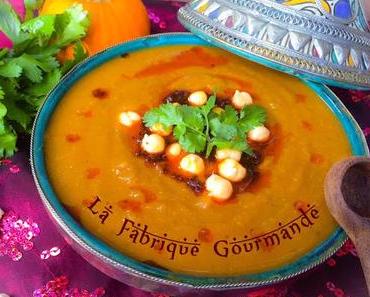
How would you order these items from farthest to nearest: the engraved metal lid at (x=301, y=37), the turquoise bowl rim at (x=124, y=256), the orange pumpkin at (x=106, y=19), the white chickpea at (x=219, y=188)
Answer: the orange pumpkin at (x=106, y=19), the engraved metal lid at (x=301, y=37), the white chickpea at (x=219, y=188), the turquoise bowl rim at (x=124, y=256)

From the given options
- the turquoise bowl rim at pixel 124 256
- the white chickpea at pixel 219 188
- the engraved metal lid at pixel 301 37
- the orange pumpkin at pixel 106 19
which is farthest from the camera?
the orange pumpkin at pixel 106 19

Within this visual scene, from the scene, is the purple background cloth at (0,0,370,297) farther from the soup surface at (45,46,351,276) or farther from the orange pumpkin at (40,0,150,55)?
the orange pumpkin at (40,0,150,55)

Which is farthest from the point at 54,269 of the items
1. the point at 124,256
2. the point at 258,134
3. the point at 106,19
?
the point at 106,19

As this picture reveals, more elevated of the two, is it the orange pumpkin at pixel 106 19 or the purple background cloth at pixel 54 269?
the orange pumpkin at pixel 106 19

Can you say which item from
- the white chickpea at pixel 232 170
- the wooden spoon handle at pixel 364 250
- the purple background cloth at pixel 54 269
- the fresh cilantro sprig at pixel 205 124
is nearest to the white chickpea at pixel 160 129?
the fresh cilantro sprig at pixel 205 124

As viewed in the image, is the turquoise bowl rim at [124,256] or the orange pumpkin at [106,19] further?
the orange pumpkin at [106,19]

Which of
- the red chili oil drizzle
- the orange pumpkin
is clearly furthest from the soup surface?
the orange pumpkin

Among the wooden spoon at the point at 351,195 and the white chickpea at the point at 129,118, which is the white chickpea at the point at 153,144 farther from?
the wooden spoon at the point at 351,195
